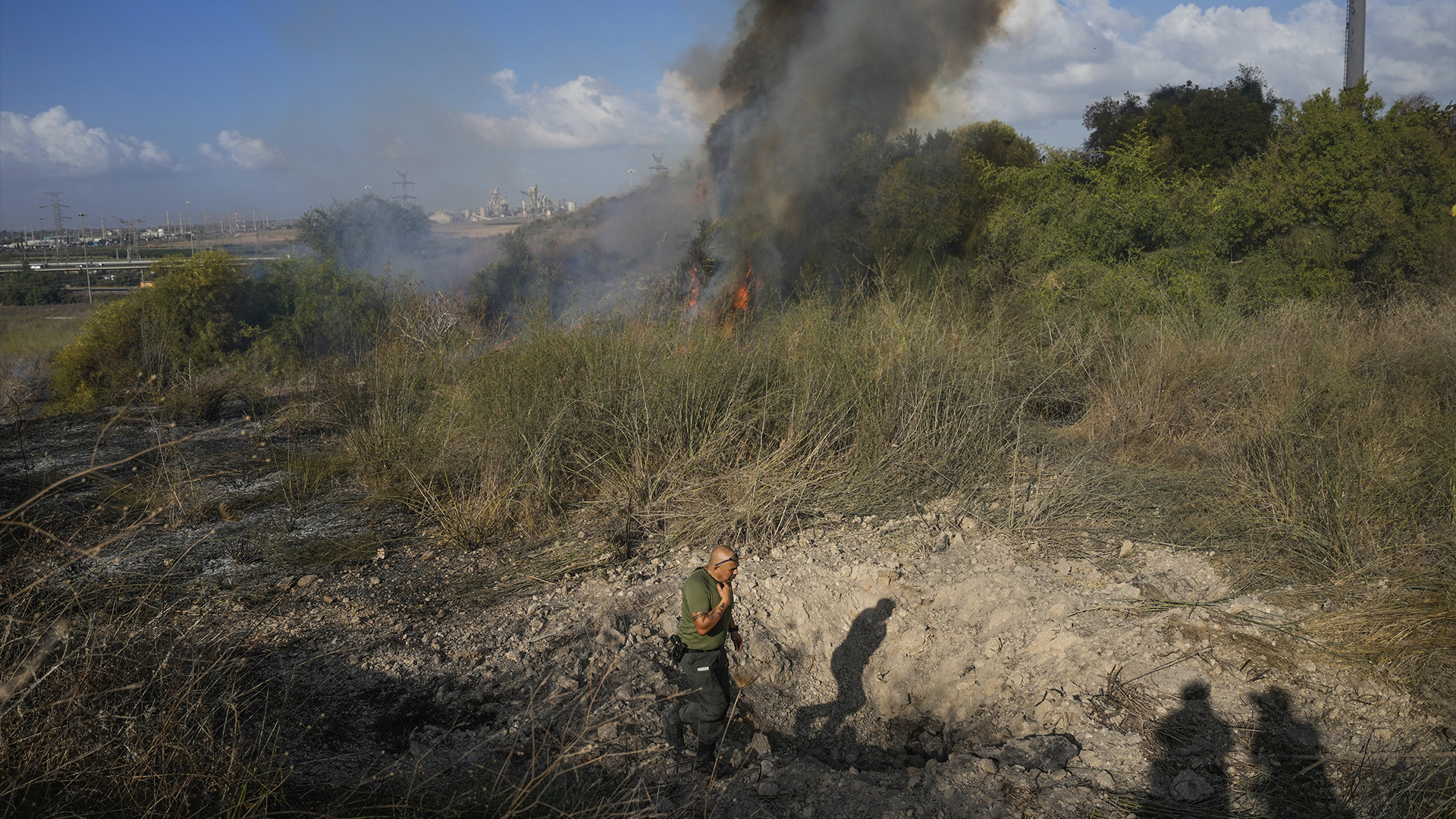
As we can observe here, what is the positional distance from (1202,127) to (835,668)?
61.3 ft

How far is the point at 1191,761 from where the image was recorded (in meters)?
3.06

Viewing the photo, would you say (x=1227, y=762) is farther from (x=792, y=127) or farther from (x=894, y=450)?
(x=792, y=127)

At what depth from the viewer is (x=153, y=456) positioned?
7102 mm

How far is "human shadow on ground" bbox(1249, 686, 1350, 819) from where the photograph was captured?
109 inches

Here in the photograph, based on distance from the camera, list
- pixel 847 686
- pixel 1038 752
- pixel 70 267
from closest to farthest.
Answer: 1. pixel 1038 752
2. pixel 847 686
3. pixel 70 267

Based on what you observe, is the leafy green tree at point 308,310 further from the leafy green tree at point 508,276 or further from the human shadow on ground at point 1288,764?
the human shadow on ground at point 1288,764

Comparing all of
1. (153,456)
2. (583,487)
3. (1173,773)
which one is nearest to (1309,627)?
(1173,773)

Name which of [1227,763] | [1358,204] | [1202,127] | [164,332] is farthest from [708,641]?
[1202,127]

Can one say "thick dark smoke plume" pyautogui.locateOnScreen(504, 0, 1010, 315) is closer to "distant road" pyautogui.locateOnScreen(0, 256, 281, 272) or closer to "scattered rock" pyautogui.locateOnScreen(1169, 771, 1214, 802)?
"scattered rock" pyautogui.locateOnScreen(1169, 771, 1214, 802)

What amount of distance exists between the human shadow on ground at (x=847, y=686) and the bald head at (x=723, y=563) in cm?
110

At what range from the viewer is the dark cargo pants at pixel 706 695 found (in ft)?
11.0

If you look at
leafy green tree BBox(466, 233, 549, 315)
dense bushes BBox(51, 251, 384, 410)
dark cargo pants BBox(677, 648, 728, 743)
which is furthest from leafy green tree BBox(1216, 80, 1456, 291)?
dense bushes BBox(51, 251, 384, 410)

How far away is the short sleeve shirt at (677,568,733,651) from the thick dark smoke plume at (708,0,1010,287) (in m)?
10.9

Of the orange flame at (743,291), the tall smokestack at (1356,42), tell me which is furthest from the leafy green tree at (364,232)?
the tall smokestack at (1356,42)
